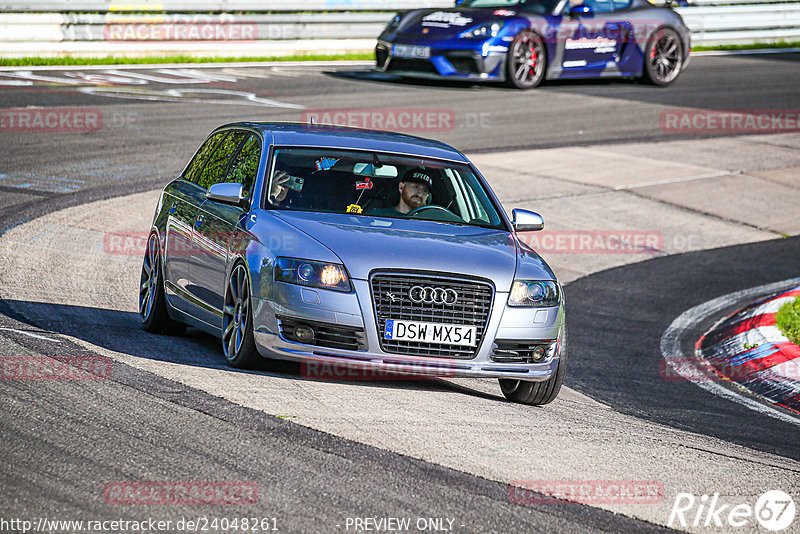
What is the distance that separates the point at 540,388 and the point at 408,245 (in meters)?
1.22

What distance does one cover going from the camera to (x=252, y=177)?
774cm

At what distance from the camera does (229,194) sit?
738cm

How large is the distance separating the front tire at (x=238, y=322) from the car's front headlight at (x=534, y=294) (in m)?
1.50

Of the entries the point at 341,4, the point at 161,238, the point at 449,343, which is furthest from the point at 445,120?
the point at 449,343

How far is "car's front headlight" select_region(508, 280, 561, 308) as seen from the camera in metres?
6.92

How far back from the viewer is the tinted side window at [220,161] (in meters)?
8.30

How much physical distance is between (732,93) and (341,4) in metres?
8.28

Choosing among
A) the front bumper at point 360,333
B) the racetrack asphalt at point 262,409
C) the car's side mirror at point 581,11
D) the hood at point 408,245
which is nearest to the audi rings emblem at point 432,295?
the hood at point 408,245

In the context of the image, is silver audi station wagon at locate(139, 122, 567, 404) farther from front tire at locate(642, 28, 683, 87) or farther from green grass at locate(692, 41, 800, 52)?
green grass at locate(692, 41, 800, 52)

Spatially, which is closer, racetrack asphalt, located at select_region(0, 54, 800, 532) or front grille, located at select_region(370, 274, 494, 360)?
racetrack asphalt, located at select_region(0, 54, 800, 532)

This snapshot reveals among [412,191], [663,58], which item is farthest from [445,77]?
[412,191]

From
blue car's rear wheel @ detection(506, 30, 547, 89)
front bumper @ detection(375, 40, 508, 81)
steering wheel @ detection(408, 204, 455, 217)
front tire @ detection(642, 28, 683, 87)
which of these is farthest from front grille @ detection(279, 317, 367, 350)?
front tire @ detection(642, 28, 683, 87)

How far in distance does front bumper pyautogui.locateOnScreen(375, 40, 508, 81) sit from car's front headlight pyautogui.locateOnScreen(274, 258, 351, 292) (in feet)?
45.3

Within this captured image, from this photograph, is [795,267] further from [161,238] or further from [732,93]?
[732,93]
